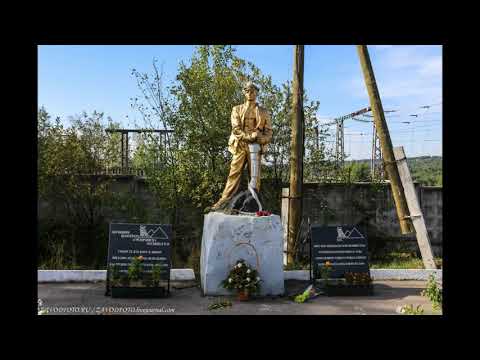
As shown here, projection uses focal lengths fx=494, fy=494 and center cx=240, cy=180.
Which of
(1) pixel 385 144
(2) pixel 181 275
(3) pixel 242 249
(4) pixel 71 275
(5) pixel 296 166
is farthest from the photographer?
(5) pixel 296 166

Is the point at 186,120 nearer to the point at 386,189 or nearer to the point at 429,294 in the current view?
the point at 386,189

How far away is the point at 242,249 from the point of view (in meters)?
7.88

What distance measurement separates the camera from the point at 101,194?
1183 centimetres

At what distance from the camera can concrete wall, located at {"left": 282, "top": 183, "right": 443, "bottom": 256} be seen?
41.6ft

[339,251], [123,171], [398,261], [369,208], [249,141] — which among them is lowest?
[398,261]

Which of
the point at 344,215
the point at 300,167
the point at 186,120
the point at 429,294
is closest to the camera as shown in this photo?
the point at 429,294

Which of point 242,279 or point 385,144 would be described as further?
point 385,144

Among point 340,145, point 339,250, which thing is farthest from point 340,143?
point 339,250

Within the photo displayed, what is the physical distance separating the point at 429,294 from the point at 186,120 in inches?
261

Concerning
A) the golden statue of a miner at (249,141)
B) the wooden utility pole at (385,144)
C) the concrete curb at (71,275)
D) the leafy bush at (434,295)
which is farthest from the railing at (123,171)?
the leafy bush at (434,295)

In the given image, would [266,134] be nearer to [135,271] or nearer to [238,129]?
[238,129]

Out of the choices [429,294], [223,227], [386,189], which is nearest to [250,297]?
[223,227]

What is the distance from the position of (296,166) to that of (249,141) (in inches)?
111

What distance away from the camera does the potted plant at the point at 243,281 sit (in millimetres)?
7574
